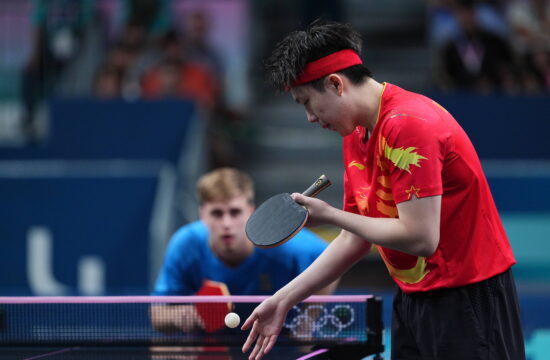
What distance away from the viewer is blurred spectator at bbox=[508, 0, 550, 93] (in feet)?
28.2

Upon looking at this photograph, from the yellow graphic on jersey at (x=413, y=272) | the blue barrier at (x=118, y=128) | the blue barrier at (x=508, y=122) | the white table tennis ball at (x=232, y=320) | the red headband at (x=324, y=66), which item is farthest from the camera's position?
Answer: the blue barrier at (x=118, y=128)

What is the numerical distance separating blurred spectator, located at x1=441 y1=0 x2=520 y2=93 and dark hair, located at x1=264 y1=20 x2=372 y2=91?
6.65 m

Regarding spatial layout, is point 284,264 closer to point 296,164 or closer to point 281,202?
point 281,202

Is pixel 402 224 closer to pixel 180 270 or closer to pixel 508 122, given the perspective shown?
pixel 180 270

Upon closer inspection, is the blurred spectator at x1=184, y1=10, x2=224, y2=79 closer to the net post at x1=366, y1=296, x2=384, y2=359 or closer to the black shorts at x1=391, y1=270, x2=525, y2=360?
the net post at x1=366, y1=296, x2=384, y2=359

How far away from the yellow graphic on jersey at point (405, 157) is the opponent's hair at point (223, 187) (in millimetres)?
1742

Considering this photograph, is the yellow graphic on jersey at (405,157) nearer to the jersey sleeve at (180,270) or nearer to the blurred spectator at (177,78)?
the jersey sleeve at (180,270)

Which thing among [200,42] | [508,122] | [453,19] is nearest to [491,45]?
[453,19]

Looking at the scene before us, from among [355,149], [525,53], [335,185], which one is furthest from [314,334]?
[525,53]

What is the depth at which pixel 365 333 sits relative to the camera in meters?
2.57

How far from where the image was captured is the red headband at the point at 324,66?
216 centimetres

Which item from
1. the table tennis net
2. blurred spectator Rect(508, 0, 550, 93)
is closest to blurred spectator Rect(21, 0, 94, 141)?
blurred spectator Rect(508, 0, 550, 93)

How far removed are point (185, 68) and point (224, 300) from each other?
652cm

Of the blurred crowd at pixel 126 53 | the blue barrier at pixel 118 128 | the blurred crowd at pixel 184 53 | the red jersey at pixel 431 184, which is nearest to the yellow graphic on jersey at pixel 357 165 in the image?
the red jersey at pixel 431 184
